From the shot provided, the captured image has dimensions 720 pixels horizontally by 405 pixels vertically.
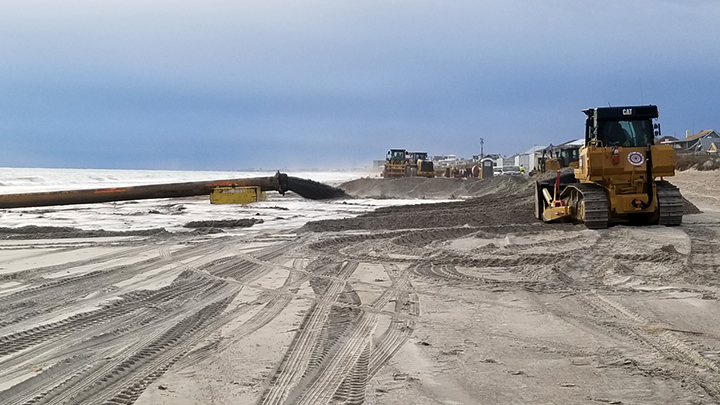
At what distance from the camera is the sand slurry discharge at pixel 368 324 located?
11.3ft

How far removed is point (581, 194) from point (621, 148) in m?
1.23

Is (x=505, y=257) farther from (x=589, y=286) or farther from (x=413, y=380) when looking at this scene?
(x=413, y=380)

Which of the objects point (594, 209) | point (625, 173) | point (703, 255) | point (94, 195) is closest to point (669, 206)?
point (625, 173)

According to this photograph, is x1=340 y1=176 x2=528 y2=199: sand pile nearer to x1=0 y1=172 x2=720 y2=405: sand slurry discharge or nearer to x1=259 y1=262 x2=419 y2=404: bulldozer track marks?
x1=0 y1=172 x2=720 y2=405: sand slurry discharge

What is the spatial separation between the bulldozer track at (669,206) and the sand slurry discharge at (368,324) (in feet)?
4.76

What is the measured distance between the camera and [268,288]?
21.2 ft

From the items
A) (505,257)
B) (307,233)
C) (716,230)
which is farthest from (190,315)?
(716,230)

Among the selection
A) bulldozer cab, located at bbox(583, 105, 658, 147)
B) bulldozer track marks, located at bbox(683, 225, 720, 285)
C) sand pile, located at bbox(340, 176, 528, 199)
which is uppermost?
bulldozer cab, located at bbox(583, 105, 658, 147)

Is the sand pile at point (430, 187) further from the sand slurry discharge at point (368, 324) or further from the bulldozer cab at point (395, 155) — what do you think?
the sand slurry discharge at point (368, 324)

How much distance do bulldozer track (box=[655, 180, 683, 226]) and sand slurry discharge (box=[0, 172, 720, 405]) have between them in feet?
4.76

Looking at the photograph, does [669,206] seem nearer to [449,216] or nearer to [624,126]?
[624,126]

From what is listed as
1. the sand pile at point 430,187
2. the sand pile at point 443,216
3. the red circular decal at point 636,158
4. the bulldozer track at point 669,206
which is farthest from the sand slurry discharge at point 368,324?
the sand pile at point 430,187

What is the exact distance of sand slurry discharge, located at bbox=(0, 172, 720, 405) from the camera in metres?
3.43

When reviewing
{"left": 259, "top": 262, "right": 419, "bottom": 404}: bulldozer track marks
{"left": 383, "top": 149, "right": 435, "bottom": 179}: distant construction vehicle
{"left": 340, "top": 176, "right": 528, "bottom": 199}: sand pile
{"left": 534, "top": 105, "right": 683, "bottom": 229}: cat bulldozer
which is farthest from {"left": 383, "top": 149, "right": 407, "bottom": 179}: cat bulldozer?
{"left": 259, "top": 262, "right": 419, "bottom": 404}: bulldozer track marks
